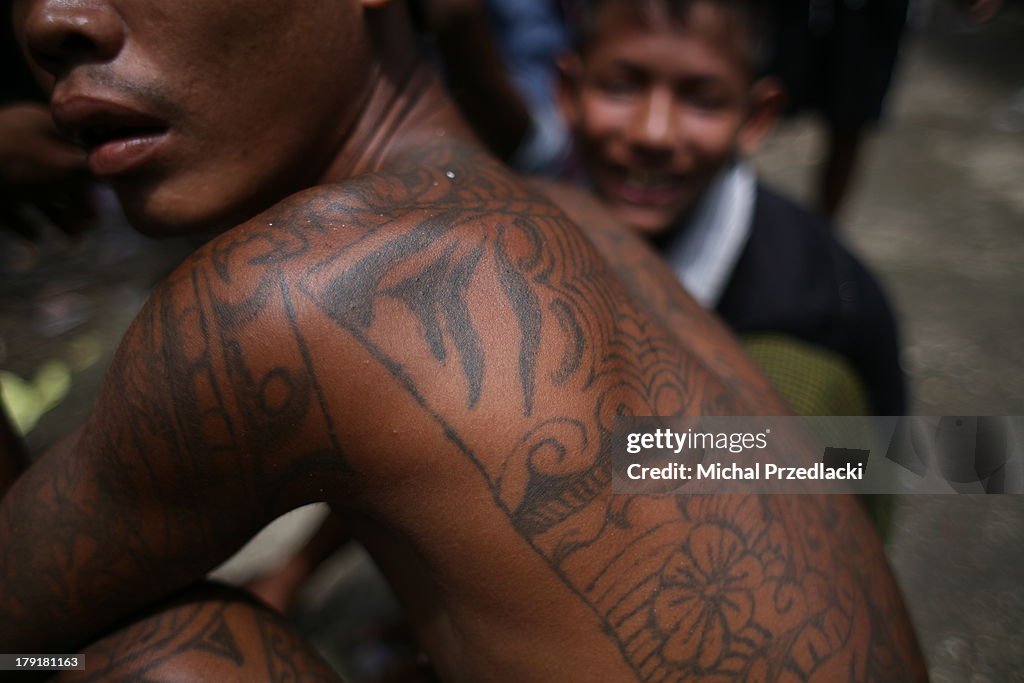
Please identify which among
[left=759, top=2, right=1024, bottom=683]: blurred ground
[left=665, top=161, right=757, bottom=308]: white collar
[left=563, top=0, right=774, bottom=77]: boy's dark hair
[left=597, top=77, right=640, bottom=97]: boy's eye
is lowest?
[left=759, top=2, right=1024, bottom=683]: blurred ground

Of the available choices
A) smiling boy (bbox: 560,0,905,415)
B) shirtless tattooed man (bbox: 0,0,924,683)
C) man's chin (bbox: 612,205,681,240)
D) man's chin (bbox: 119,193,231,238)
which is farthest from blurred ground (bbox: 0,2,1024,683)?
man's chin (bbox: 119,193,231,238)

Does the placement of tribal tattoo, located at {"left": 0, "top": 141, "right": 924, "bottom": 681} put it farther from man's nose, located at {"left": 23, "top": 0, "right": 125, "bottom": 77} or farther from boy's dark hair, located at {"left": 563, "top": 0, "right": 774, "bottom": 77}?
boy's dark hair, located at {"left": 563, "top": 0, "right": 774, "bottom": 77}

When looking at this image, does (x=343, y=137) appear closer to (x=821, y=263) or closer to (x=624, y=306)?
(x=624, y=306)

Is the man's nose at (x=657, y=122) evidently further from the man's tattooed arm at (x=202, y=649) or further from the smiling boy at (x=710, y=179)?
the man's tattooed arm at (x=202, y=649)

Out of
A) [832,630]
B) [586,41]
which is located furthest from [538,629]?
[586,41]

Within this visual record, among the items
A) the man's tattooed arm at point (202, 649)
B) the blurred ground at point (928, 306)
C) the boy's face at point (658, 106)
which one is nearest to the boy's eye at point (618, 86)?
the boy's face at point (658, 106)

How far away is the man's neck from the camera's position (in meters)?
1.37

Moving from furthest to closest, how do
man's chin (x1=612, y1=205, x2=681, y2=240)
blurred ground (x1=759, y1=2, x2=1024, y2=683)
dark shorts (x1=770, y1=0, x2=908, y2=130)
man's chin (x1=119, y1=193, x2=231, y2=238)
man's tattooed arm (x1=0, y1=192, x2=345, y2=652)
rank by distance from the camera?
dark shorts (x1=770, y1=0, x2=908, y2=130) < man's chin (x1=612, y1=205, x2=681, y2=240) < blurred ground (x1=759, y1=2, x2=1024, y2=683) < man's chin (x1=119, y1=193, x2=231, y2=238) < man's tattooed arm (x1=0, y1=192, x2=345, y2=652)

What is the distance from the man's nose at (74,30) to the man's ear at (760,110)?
1891mm

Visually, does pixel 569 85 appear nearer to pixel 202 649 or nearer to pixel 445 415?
pixel 445 415

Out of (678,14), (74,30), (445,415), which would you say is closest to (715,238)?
(678,14)

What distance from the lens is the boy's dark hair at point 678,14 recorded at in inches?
88.4

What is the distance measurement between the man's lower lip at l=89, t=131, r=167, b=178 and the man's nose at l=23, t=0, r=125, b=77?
12 centimetres

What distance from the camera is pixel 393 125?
140cm
